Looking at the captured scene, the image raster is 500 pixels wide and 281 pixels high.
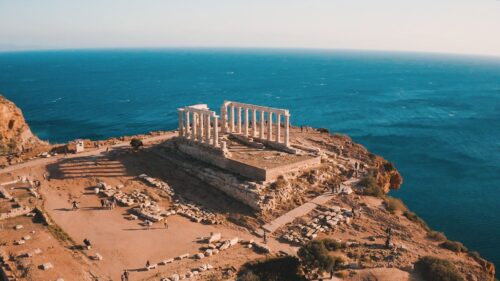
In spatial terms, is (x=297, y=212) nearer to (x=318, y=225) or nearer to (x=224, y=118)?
(x=318, y=225)

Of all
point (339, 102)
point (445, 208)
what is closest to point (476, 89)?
point (339, 102)

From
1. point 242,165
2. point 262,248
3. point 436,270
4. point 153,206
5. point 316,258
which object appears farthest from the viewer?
point 242,165

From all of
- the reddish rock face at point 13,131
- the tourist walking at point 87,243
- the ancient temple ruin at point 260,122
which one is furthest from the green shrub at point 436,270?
the reddish rock face at point 13,131

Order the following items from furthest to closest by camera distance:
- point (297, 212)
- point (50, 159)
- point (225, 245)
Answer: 1. point (50, 159)
2. point (297, 212)
3. point (225, 245)

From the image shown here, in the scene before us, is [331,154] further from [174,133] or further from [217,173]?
[174,133]

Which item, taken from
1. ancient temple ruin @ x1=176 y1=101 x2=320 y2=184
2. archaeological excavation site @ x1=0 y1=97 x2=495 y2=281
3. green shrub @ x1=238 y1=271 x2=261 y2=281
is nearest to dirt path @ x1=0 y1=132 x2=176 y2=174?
archaeological excavation site @ x1=0 y1=97 x2=495 y2=281

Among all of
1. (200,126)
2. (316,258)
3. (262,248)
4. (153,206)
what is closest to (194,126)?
(200,126)

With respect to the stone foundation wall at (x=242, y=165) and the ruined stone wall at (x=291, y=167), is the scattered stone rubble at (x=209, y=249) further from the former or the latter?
the ruined stone wall at (x=291, y=167)

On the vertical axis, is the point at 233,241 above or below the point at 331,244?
below
